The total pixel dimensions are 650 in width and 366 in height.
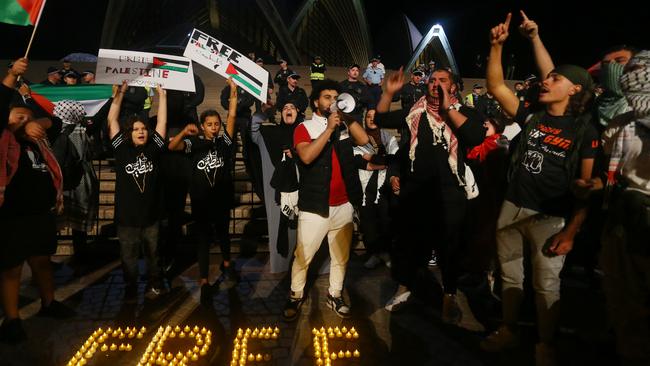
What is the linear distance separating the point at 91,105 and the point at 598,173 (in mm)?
8087

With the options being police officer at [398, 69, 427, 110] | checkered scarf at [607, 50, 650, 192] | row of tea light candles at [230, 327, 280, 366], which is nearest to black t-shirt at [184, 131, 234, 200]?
row of tea light candles at [230, 327, 280, 366]

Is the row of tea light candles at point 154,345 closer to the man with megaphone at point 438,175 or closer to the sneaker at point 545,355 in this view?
the man with megaphone at point 438,175

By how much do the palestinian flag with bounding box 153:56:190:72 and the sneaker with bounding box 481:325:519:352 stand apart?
460 centimetres

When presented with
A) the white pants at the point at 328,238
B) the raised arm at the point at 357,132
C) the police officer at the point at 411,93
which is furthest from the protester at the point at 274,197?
the police officer at the point at 411,93

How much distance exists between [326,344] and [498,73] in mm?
2932

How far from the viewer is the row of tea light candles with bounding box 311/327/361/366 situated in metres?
3.36

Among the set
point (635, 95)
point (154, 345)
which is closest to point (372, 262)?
point (154, 345)

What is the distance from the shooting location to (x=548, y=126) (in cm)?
320

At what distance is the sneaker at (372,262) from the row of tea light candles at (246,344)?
2.16 meters

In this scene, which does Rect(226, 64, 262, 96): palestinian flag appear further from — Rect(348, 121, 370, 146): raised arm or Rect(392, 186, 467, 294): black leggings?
Rect(392, 186, 467, 294): black leggings

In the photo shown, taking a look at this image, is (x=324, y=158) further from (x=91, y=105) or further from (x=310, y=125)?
(x=91, y=105)

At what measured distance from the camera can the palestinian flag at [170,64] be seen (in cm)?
477

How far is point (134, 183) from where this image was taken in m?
4.23

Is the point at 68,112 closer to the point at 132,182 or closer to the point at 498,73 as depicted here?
the point at 132,182
